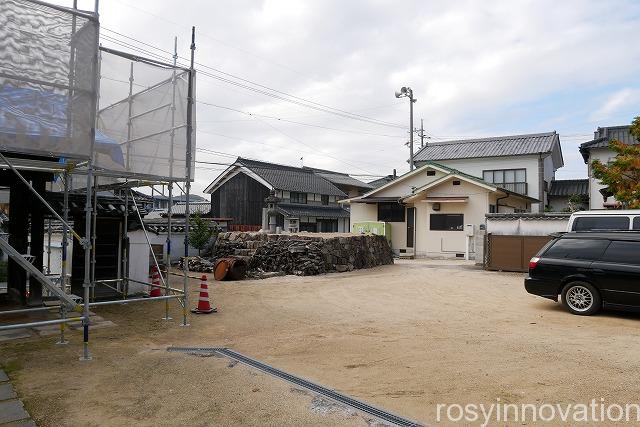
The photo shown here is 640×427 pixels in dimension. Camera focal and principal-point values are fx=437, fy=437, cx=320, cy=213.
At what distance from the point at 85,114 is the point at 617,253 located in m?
8.93

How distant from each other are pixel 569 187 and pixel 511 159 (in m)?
5.78

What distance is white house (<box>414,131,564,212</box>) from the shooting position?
2870cm

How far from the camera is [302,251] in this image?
16.4m

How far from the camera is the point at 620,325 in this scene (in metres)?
7.22

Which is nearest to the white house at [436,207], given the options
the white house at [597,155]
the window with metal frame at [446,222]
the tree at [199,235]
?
the window with metal frame at [446,222]

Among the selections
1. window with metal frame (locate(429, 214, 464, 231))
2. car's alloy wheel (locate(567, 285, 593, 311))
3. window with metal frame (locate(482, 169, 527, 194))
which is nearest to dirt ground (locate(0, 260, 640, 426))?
car's alloy wheel (locate(567, 285, 593, 311))

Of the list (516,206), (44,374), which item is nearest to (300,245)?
(44,374)

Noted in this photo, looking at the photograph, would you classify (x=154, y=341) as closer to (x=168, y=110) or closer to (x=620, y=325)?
(x=168, y=110)

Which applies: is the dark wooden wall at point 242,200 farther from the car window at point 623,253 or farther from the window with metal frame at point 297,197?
the car window at point 623,253

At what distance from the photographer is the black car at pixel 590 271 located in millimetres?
7621

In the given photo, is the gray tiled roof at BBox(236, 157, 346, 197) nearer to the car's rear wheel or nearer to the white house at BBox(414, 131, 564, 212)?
the white house at BBox(414, 131, 564, 212)

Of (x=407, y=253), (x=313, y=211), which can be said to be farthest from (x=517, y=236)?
(x=313, y=211)

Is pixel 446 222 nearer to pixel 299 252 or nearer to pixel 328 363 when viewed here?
pixel 299 252

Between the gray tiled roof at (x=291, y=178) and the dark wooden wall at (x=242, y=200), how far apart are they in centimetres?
94
